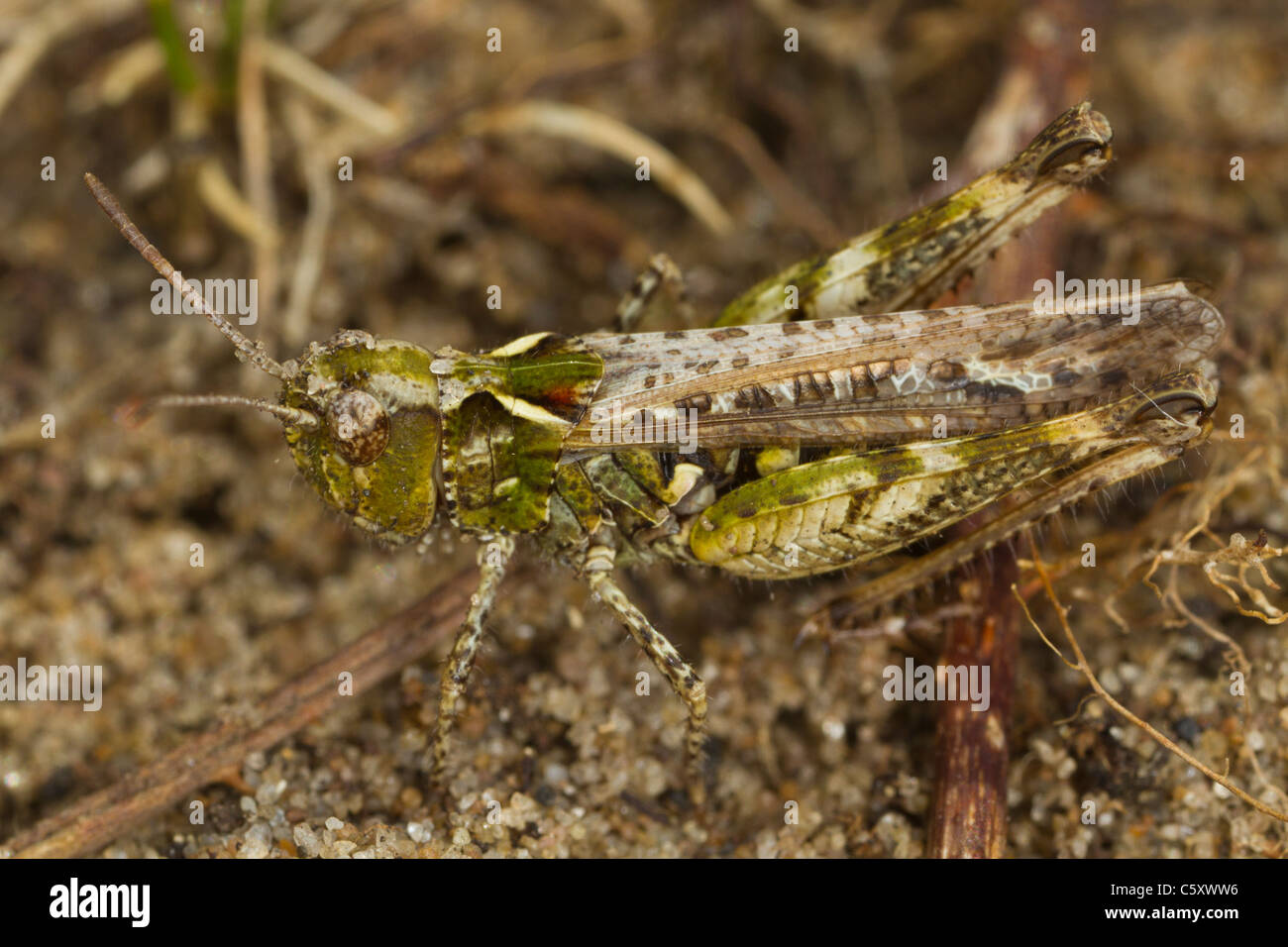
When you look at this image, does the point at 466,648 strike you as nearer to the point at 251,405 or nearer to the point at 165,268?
the point at 251,405

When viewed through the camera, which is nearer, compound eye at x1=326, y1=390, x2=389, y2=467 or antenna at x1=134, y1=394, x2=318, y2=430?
antenna at x1=134, y1=394, x2=318, y2=430

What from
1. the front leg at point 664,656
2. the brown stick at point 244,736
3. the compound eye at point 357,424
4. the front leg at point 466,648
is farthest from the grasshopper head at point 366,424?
the front leg at point 664,656

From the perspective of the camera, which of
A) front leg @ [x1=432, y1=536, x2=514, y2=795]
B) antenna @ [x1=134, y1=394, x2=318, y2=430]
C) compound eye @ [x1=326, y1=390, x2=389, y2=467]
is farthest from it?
front leg @ [x1=432, y1=536, x2=514, y2=795]

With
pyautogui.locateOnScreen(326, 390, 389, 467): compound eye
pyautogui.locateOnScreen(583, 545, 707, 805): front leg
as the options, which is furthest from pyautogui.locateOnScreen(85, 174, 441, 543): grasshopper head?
pyautogui.locateOnScreen(583, 545, 707, 805): front leg

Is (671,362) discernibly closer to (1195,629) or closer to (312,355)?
(312,355)

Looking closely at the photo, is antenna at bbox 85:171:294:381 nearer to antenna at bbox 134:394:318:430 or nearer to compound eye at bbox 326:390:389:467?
antenna at bbox 134:394:318:430

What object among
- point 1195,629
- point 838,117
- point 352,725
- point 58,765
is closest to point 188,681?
point 58,765

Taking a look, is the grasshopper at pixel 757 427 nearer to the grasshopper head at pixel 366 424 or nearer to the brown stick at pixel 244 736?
the grasshopper head at pixel 366 424

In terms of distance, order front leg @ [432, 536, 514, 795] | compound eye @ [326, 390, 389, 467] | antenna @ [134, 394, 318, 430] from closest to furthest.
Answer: antenna @ [134, 394, 318, 430]
compound eye @ [326, 390, 389, 467]
front leg @ [432, 536, 514, 795]

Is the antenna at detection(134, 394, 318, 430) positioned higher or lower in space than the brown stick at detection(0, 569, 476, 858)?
higher

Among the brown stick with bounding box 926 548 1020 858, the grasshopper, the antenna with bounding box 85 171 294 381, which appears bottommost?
the brown stick with bounding box 926 548 1020 858
